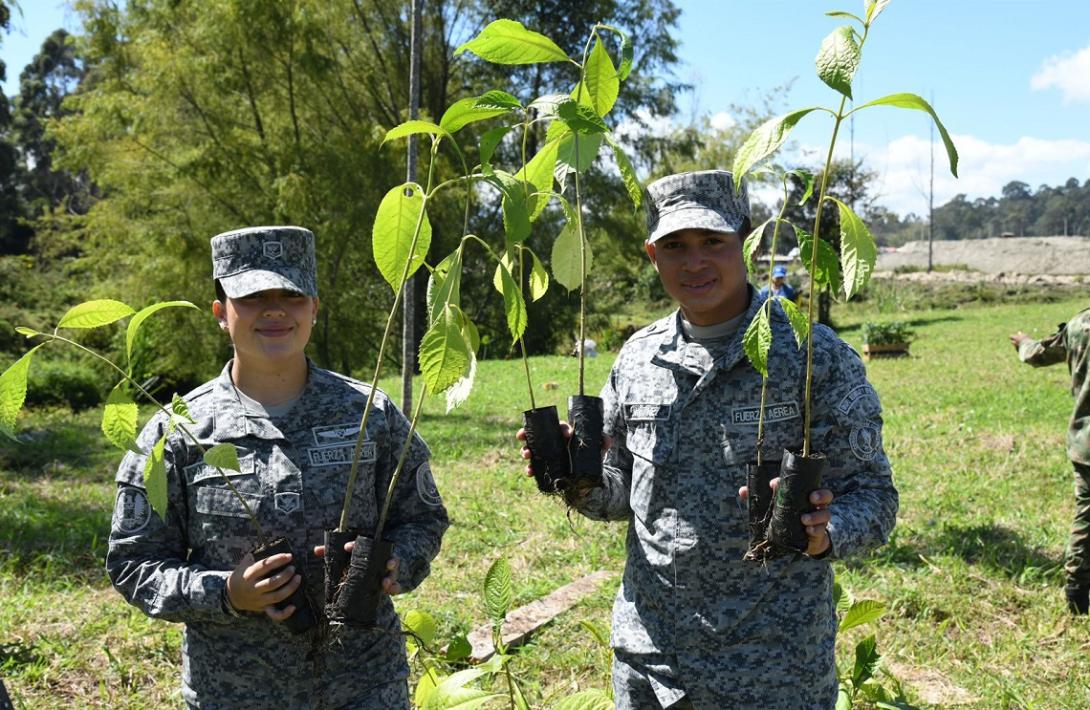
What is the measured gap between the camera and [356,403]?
1.81 m

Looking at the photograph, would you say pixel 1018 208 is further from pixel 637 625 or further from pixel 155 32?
pixel 637 625

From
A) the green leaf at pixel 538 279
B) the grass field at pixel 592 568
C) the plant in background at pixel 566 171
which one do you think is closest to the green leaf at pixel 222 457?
the plant in background at pixel 566 171

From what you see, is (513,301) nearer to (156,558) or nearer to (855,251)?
(855,251)

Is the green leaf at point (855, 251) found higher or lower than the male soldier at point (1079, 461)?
higher

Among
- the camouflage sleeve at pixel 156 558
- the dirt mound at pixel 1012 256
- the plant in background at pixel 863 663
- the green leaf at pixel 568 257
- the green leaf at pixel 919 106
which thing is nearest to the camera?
the green leaf at pixel 919 106

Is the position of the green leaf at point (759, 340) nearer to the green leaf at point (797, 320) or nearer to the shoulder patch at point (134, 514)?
the green leaf at point (797, 320)

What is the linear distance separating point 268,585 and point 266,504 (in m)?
0.23

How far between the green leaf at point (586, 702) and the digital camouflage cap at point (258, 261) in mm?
985

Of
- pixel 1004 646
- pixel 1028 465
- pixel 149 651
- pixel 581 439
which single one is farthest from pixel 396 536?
pixel 1028 465

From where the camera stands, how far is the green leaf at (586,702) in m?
1.81

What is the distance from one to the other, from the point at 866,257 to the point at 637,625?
863 mm

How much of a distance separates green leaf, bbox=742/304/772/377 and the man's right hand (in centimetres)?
85

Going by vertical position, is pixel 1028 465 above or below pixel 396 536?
below

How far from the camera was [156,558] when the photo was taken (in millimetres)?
1692
